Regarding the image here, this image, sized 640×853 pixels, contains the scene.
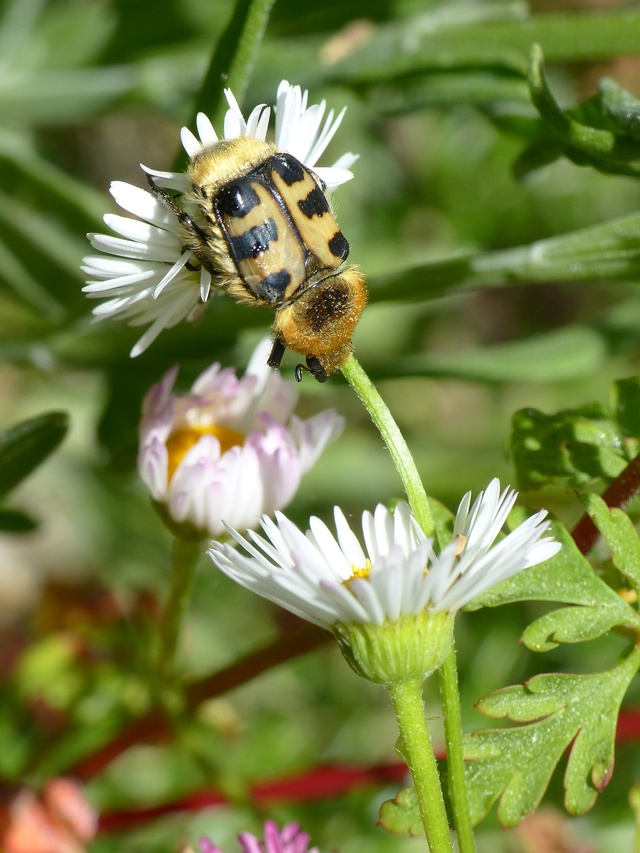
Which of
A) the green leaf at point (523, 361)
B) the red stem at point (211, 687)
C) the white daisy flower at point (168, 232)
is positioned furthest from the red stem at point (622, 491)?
the green leaf at point (523, 361)

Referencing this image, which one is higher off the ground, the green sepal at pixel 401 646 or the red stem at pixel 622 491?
the green sepal at pixel 401 646

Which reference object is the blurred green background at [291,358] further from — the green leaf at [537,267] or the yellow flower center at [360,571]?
the yellow flower center at [360,571]

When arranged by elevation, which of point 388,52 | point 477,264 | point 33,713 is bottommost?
point 33,713

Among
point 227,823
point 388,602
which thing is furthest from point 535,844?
point 388,602

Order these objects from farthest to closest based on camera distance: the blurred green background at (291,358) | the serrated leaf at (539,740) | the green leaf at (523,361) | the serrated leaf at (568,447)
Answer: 1. the green leaf at (523,361)
2. the blurred green background at (291,358)
3. the serrated leaf at (568,447)
4. the serrated leaf at (539,740)

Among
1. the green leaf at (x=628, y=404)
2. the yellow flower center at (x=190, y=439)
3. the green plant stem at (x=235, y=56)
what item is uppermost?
the green plant stem at (x=235, y=56)

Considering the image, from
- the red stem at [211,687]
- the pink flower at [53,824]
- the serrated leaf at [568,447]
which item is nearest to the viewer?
the serrated leaf at [568,447]

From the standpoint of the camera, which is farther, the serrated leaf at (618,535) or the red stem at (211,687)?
the red stem at (211,687)

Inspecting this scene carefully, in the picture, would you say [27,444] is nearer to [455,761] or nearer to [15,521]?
[15,521]

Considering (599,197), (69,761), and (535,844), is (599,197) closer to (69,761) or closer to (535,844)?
(535,844)
